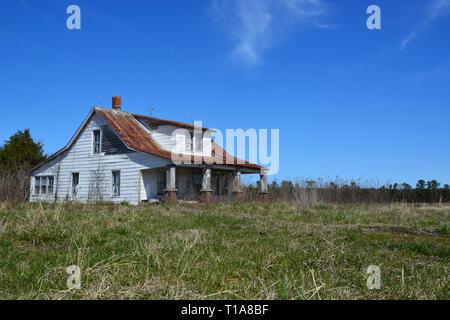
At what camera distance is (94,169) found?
22.9m

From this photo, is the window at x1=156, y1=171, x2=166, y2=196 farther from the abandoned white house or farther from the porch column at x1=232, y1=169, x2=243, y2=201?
the porch column at x1=232, y1=169, x2=243, y2=201

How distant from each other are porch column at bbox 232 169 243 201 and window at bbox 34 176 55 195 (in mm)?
12629

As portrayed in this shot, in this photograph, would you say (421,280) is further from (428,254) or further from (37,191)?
(37,191)

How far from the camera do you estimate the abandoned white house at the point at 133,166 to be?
20672 millimetres

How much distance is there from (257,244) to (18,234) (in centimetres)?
362

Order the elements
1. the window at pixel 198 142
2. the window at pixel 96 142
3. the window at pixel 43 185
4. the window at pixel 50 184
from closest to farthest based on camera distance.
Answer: the window at pixel 96 142
the window at pixel 198 142
the window at pixel 50 184
the window at pixel 43 185

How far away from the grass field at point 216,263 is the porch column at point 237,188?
1389 cm

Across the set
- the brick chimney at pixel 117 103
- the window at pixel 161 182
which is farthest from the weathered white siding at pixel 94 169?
the brick chimney at pixel 117 103

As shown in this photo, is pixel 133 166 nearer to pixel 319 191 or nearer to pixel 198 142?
pixel 198 142

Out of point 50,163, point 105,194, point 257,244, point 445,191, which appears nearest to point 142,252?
point 257,244

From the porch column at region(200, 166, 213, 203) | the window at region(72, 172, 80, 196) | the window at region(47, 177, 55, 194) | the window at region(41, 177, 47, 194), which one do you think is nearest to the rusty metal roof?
the porch column at region(200, 166, 213, 203)

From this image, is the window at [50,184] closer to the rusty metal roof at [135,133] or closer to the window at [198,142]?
the rusty metal roof at [135,133]

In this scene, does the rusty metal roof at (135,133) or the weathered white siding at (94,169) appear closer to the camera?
the weathered white siding at (94,169)

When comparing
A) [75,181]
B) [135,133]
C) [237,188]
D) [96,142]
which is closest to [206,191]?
[237,188]
